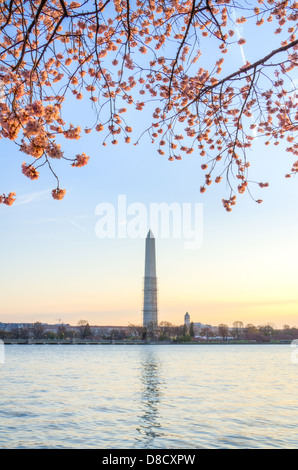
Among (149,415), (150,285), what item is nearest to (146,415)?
(149,415)

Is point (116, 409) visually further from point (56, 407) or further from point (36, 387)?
point (36, 387)

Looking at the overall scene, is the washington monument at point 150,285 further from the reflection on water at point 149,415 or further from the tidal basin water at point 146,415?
the reflection on water at point 149,415

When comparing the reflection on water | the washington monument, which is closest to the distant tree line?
the washington monument

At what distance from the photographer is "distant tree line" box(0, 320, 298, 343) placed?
12369cm

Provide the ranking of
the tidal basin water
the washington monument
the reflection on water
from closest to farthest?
the tidal basin water
the reflection on water
the washington monument

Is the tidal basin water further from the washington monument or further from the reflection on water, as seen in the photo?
the washington monument

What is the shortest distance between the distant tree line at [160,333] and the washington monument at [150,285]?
310 centimetres

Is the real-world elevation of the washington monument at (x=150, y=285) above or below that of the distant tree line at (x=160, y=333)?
above

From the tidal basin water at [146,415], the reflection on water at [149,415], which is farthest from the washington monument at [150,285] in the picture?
the reflection on water at [149,415]

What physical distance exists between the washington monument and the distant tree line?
10.2 ft

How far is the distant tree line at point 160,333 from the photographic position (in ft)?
406

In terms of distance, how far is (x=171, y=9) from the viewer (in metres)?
7.18

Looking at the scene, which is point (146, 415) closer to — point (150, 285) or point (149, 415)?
point (149, 415)

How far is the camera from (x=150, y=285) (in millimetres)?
116938
